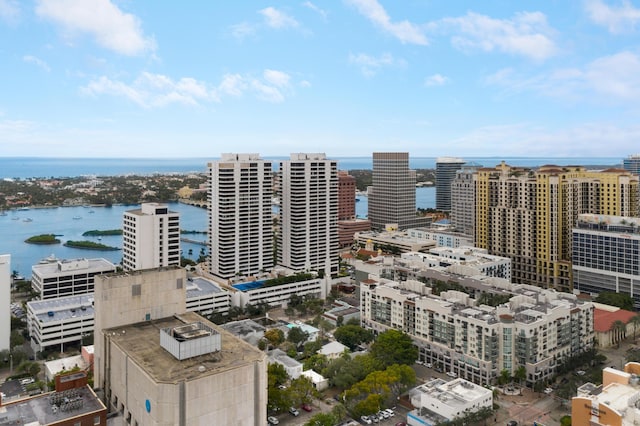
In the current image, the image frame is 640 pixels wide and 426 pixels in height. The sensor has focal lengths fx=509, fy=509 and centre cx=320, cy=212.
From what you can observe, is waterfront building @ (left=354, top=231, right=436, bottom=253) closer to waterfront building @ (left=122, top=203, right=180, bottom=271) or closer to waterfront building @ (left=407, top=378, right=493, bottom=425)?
waterfront building @ (left=122, top=203, right=180, bottom=271)

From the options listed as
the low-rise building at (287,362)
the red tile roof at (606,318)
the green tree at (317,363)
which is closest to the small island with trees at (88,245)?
the low-rise building at (287,362)

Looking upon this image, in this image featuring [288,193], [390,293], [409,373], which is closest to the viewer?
[409,373]

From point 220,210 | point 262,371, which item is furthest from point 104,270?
point 262,371

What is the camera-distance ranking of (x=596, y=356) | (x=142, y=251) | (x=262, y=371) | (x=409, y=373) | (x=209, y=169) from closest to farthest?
(x=262, y=371) → (x=409, y=373) → (x=596, y=356) → (x=142, y=251) → (x=209, y=169)

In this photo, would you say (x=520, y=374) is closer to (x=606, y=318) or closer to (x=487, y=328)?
(x=487, y=328)

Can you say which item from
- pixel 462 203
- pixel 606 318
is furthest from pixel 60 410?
pixel 462 203

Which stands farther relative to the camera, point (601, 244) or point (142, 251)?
point (601, 244)

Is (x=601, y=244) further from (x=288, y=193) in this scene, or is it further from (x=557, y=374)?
(x=288, y=193)

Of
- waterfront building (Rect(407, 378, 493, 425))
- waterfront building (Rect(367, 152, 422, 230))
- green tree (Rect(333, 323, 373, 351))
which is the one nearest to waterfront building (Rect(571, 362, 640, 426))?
waterfront building (Rect(407, 378, 493, 425))
